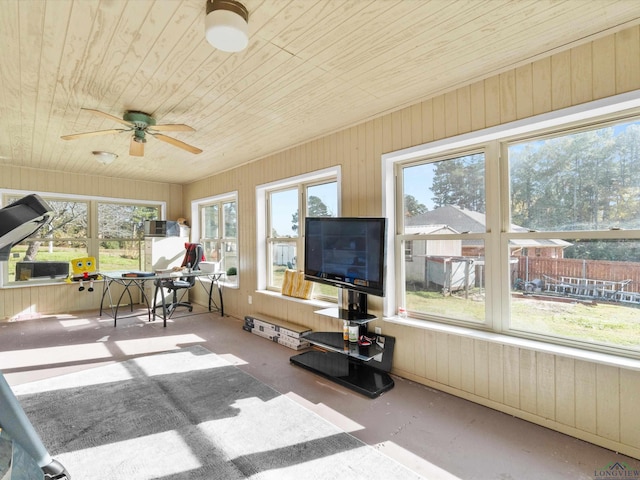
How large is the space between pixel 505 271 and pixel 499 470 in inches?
51.2

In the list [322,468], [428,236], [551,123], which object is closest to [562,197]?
[551,123]

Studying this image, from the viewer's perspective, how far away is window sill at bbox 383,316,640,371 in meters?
1.87

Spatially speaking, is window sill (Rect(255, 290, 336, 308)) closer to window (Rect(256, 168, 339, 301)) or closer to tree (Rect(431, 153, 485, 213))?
window (Rect(256, 168, 339, 301))

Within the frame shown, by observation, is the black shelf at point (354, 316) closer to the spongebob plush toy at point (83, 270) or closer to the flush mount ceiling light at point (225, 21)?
the flush mount ceiling light at point (225, 21)

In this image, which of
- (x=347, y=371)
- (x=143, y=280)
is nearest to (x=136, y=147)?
(x=143, y=280)

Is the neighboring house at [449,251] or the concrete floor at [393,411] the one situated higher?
the neighboring house at [449,251]

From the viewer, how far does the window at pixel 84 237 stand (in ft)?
16.7

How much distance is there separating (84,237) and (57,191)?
87cm

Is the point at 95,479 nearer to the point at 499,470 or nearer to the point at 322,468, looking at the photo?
the point at 322,468

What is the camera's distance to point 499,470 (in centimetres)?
172

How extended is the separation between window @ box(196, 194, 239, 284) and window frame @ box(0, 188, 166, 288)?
92 centimetres

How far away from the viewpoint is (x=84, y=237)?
18.5 feet

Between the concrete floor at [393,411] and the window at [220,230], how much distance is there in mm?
1748

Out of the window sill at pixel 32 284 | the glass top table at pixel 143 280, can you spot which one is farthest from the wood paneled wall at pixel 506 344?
the window sill at pixel 32 284
